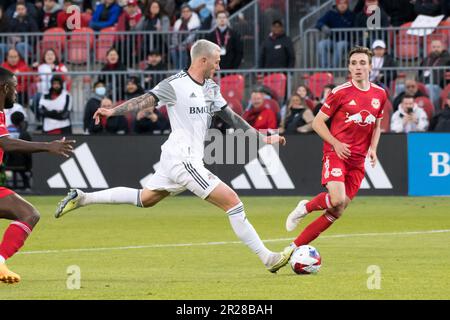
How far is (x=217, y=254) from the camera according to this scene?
13.7m

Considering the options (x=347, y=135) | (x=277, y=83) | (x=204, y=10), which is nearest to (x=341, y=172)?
(x=347, y=135)

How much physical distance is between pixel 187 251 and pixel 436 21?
39.4ft

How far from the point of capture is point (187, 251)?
553 inches

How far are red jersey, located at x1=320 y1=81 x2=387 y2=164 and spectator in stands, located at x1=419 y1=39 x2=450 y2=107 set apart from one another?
10.1 m

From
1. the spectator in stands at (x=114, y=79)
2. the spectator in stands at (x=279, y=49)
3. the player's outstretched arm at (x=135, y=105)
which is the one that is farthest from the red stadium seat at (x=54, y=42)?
the player's outstretched arm at (x=135, y=105)

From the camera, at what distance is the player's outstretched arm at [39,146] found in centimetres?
1027

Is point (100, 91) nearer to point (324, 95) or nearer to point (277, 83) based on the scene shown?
point (277, 83)

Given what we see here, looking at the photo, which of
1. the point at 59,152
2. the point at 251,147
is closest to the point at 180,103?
the point at 59,152

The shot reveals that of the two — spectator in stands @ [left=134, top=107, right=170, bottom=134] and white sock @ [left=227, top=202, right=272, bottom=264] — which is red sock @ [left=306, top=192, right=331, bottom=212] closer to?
white sock @ [left=227, top=202, right=272, bottom=264]

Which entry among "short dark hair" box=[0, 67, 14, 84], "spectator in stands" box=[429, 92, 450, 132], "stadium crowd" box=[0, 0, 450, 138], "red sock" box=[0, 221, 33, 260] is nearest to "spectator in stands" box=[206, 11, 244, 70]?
"stadium crowd" box=[0, 0, 450, 138]

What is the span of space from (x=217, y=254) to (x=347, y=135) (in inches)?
82.9

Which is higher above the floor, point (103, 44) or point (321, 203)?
point (103, 44)

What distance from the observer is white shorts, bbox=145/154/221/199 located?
1149cm
